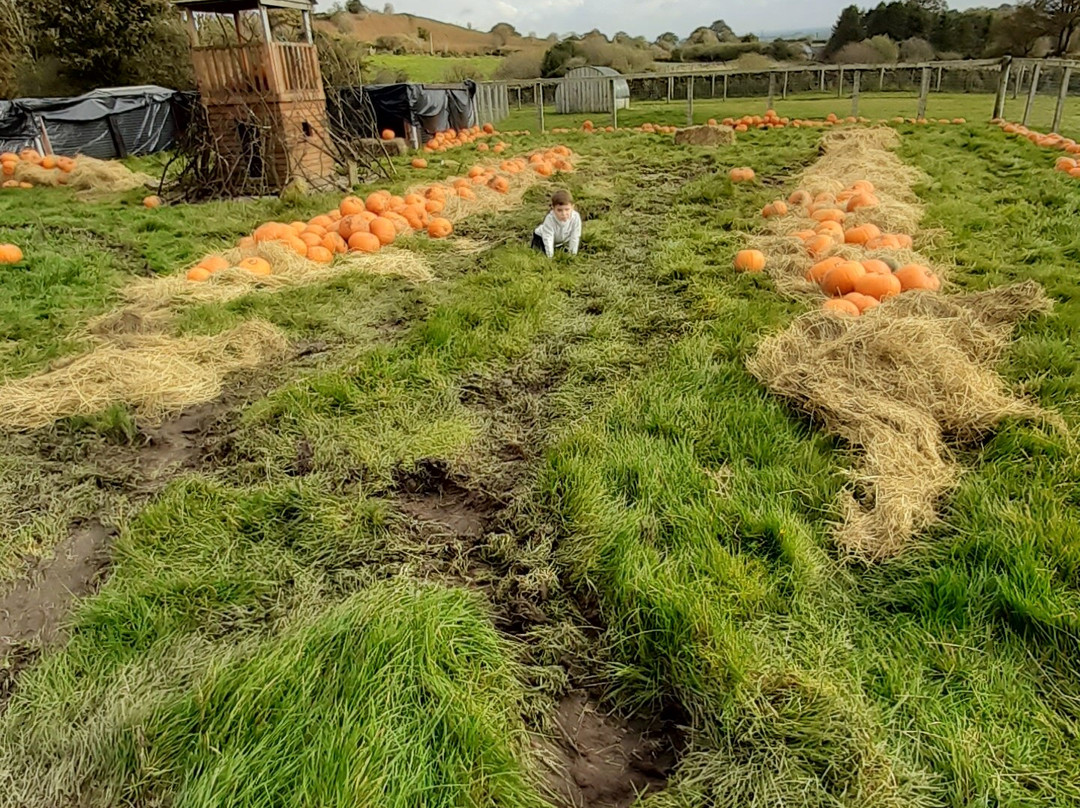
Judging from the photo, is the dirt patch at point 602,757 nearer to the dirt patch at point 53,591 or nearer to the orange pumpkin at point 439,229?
the dirt patch at point 53,591

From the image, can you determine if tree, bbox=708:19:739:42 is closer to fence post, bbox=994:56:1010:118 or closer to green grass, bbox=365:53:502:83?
green grass, bbox=365:53:502:83

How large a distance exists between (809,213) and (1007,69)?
46.4 feet

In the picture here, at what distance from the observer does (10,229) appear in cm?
877

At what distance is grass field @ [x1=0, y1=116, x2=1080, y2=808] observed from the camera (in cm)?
183

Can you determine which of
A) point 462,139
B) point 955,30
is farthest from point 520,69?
point 462,139

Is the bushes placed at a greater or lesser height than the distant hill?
lesser

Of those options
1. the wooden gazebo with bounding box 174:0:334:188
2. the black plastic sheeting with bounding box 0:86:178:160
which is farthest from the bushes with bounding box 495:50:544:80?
the wooden gazebo with bounding box 174:0:334:188

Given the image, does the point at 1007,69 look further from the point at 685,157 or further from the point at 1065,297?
the point at 1065,297

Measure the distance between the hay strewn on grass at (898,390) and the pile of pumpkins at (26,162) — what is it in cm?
1438

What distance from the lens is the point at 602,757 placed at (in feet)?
6.57

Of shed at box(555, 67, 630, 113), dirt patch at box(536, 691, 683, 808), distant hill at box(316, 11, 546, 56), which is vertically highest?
distant hill at box(316, 11, 546, 56)

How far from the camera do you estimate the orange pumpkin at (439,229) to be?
8.09m

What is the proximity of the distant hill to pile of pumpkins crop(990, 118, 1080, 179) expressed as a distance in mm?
50278

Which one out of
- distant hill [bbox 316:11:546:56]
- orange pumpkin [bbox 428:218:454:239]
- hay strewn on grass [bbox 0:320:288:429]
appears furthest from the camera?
distant hill [bbox 316:11:546:56]
